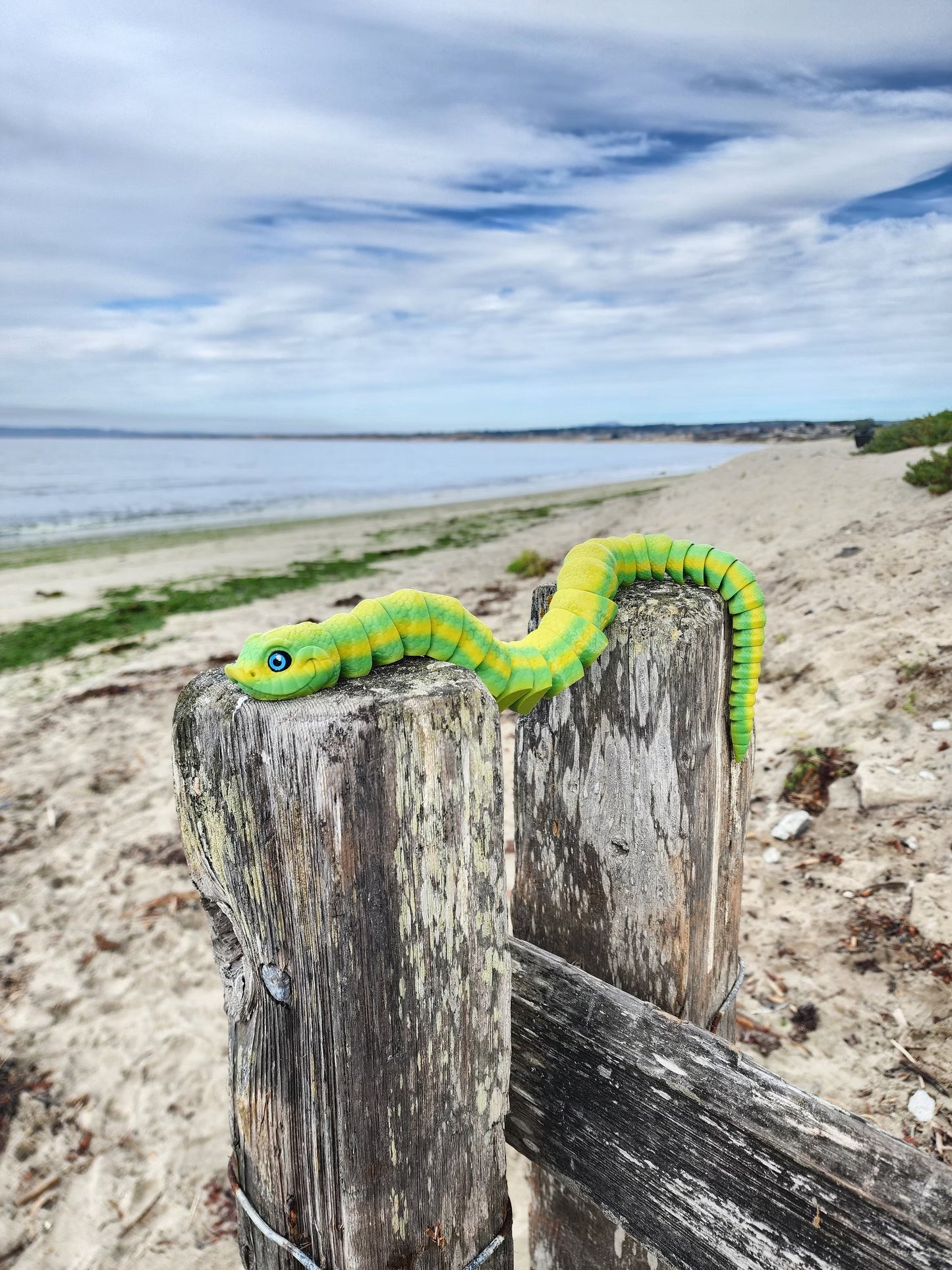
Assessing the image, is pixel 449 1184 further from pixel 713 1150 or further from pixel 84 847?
pixel 84 847

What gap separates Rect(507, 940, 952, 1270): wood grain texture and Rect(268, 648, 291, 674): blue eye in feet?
3.29

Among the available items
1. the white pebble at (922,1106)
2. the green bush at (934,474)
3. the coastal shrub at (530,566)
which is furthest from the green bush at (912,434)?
the white pebble at (922,1106)

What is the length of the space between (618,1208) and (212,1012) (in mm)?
3180

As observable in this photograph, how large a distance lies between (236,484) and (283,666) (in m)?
49.1

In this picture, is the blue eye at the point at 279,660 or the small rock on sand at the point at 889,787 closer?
the blue eye at the point at 279,660

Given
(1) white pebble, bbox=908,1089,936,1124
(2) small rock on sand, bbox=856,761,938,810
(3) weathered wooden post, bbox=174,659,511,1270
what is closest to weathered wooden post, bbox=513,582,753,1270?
(3) weathered wooden post, bbox=174,659,511,1270

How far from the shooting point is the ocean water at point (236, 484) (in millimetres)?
29969

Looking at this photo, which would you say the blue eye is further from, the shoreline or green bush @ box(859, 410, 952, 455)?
the shoreline

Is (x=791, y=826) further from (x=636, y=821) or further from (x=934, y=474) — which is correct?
(x=934, y=474)

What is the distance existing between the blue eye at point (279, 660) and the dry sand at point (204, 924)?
2909 millimetres

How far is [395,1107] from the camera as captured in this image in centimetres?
125

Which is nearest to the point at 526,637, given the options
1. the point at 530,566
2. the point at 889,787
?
the point at 889,787

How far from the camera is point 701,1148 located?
4.52 feet

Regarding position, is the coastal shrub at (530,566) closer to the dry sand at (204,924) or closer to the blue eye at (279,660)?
the dry sand at (204,924)
